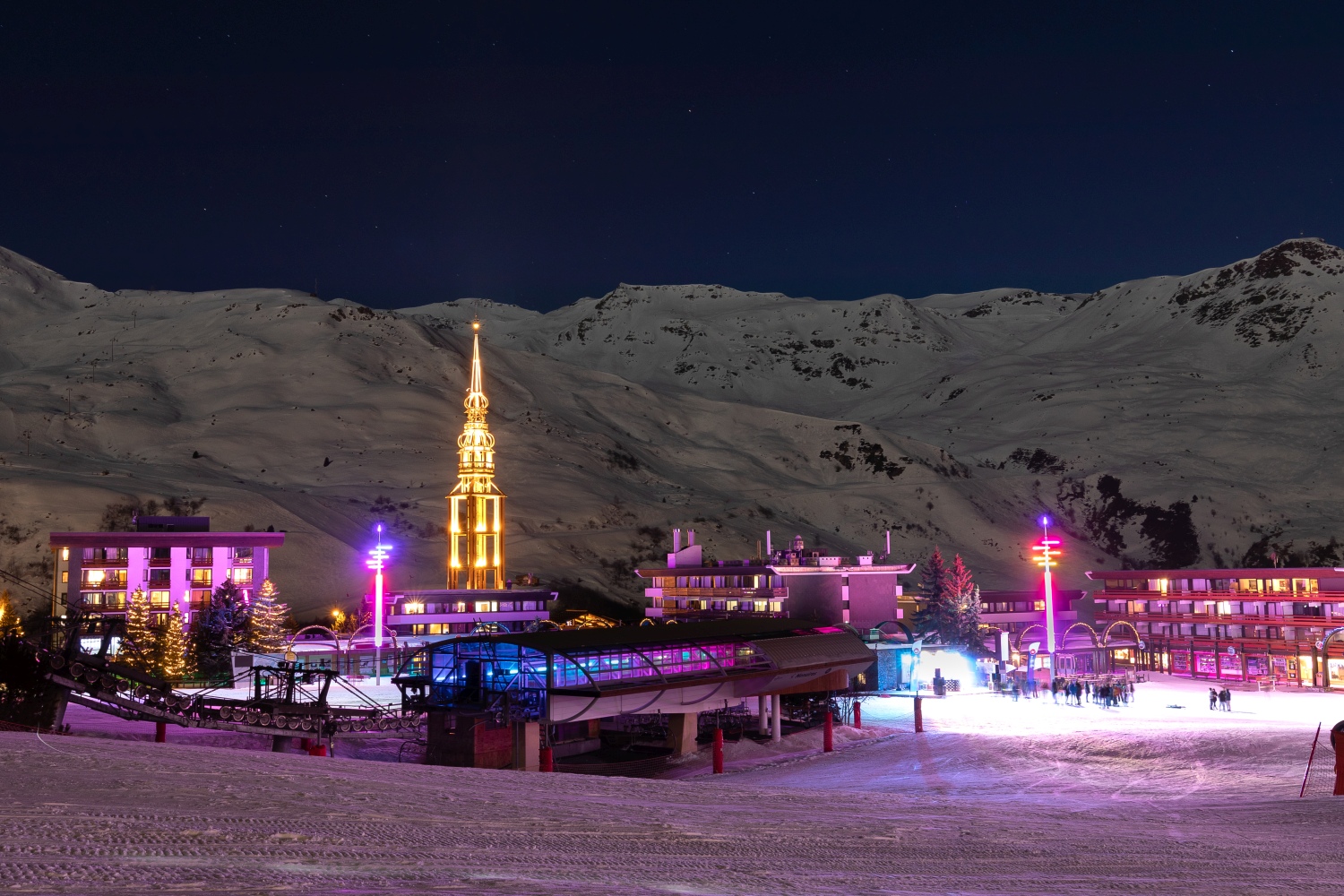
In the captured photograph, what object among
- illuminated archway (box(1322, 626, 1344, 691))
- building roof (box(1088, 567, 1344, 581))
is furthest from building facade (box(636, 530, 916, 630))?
illuminated archway (box(1322, 626, 1344, 691))

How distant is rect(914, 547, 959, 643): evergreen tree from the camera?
258ft

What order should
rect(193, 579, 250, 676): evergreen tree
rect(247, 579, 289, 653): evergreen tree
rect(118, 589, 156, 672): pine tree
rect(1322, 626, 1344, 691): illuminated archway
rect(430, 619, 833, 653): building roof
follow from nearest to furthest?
rect(430, 619, 833, 653): building roof → rect(118, 589, 156, 672): pine tree → rect(1322, 626, 1344, 691): illuminated archway → rect(193, 579, 250, 676): evergreen tree → rect(247, 579, 289, 653): evergreen tree

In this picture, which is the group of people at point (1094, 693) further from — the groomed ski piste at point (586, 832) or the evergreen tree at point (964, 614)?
the groomed ski piste at point (586, 832)

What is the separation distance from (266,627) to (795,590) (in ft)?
111

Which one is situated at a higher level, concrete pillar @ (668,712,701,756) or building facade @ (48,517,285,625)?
building facade @ (48,517,285,625)

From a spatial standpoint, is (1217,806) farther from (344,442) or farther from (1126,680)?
(344,442)

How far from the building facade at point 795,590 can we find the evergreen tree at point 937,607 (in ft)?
9.07

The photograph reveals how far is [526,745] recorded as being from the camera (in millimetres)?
38938

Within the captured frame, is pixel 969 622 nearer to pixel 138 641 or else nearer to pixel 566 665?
pixel 566 665

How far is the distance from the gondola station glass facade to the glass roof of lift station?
38446mm

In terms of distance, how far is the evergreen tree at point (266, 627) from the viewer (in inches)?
2778

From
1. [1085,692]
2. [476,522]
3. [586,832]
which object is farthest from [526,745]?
[476,522]

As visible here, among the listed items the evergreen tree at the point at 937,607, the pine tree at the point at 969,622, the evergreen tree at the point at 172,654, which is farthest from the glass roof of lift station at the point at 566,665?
the pine tree at the point at 969,622

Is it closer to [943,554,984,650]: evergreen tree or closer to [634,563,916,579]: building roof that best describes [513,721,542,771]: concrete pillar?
[634,563,916,579]: building roof
